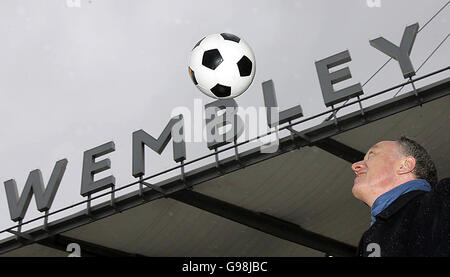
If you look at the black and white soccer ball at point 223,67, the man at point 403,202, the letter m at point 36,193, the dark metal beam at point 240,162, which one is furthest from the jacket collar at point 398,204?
the letter m at point 36,193

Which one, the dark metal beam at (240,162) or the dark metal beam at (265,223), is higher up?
the dark metal beam at (240,162)

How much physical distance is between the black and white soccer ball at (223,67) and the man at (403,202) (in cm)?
735

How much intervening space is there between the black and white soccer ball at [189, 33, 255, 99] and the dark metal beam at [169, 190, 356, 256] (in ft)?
16.5

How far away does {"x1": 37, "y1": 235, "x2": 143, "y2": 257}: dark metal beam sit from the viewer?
644 inches

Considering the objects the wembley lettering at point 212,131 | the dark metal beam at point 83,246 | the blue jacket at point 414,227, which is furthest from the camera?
the dark metal beam at point 83,246

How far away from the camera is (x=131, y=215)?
15750 millimetres

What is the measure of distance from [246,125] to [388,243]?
476 inches

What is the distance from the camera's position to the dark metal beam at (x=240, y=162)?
42.0 feet

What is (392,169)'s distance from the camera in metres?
2.70

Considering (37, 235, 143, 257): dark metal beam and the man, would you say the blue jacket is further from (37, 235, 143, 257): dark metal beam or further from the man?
(37, 235, 143, 257): dark metal beam

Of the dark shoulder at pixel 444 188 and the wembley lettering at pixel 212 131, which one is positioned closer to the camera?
the dark shoulder at pixel 444 188

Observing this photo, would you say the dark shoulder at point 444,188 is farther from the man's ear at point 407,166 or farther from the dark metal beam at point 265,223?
the dark metal beam at point 265,223
